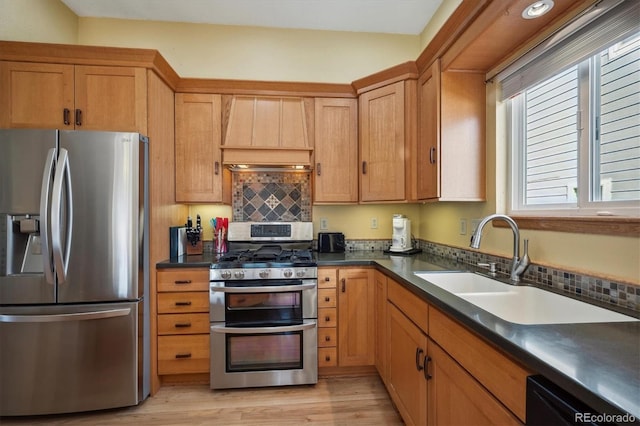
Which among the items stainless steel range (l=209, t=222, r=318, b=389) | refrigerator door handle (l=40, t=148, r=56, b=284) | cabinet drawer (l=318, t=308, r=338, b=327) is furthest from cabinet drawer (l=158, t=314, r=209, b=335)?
cabinet drawer (l=318, t=308, r=338, b=327)

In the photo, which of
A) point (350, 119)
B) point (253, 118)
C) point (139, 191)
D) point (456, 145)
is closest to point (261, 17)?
point (253, 118)

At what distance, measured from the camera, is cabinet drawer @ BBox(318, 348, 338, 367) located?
2.18 metres

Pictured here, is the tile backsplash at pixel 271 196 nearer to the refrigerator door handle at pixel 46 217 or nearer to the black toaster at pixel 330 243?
the black toaster at pixel 330 243

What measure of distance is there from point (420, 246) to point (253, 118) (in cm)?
192

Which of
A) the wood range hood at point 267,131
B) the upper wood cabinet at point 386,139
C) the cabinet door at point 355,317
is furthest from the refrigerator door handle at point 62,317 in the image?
the upper wood cabinet at point 386,139

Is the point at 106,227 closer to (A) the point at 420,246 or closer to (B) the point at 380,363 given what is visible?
(B) the point at 380,363

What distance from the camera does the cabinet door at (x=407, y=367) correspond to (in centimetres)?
137

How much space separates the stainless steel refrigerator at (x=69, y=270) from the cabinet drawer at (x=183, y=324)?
0.64ft

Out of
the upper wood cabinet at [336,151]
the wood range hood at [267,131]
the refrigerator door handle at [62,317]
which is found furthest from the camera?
the upper wood cabinet at [336,151]

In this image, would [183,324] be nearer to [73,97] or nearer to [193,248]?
[193,248]

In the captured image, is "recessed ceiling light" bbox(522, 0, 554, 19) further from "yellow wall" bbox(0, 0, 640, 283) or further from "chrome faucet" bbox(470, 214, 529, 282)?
"yellow wall" bbox(0, 0, 640, 283)

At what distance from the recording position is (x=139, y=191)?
1884mm

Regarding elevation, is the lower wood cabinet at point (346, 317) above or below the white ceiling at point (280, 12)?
below

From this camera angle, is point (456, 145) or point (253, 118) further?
point (253, 118)
